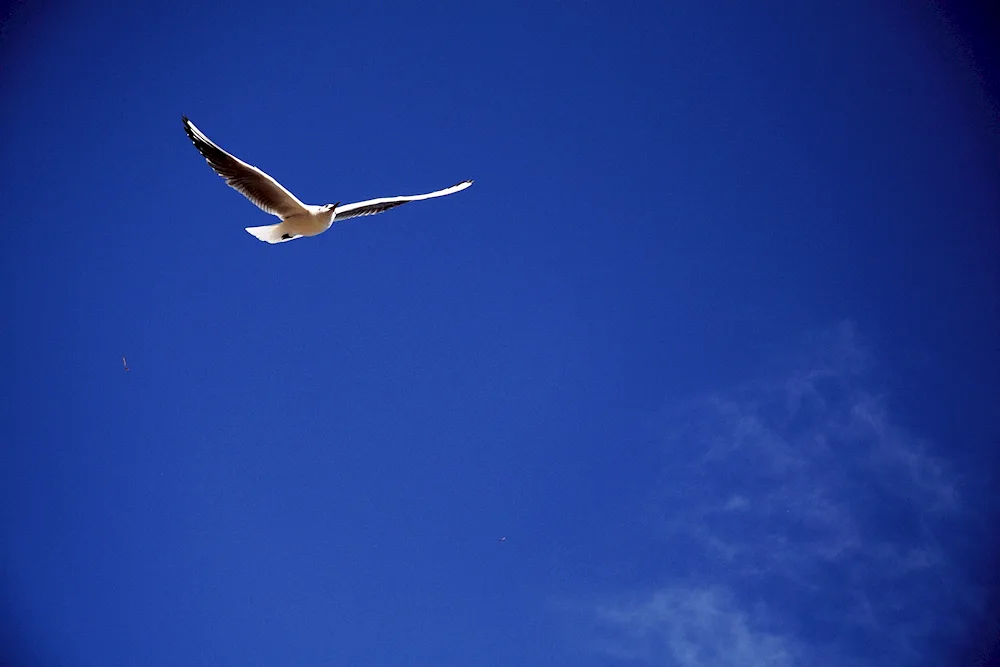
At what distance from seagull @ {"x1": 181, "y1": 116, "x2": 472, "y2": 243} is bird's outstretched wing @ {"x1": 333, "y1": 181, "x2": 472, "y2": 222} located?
0.02 m

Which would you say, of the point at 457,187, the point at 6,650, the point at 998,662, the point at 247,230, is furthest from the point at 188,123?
the point at 998,662

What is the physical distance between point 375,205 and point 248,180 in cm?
171

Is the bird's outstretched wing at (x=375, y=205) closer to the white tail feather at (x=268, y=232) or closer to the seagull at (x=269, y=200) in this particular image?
the seagull at (x=269, y=200)

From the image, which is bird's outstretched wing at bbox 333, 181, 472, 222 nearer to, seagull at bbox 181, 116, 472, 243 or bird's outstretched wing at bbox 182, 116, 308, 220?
seagull at bbox 181, 116, 472, 243

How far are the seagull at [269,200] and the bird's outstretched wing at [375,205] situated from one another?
17 millimetres

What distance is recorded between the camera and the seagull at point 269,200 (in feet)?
24.0

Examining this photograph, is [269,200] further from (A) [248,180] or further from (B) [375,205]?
(B) [375,205]

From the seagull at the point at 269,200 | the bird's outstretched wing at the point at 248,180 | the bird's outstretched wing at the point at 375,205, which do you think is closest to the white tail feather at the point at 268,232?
the seagull at the point at 269,200

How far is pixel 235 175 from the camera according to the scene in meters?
7.52

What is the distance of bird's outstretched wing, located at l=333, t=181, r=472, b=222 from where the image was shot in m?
8.44

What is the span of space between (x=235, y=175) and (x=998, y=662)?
22655 millimetres

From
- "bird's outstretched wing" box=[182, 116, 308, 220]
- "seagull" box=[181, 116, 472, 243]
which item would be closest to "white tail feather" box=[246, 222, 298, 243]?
"seagull" box=[181, 116, 472, 243]

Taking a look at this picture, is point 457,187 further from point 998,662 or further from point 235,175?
point 998,662

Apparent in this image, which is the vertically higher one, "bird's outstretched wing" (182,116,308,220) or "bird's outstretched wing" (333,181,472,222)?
"bird's outstretched wing" (333,181,472,222)
